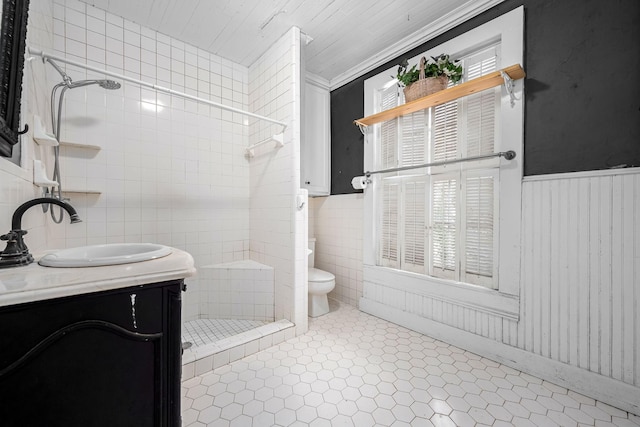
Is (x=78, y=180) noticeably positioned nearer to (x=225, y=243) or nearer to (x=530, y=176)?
(x=225, y=243)

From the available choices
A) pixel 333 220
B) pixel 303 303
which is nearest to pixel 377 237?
pixel 333 220

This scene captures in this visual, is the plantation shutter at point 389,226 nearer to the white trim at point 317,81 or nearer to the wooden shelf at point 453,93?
the wooden shelf at point 453,93

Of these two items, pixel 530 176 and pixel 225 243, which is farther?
pixel 225 243

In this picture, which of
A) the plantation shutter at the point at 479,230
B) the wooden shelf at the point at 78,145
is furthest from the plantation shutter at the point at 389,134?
the wooden shelf at the point at 78,145

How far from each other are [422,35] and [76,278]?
8.55ft

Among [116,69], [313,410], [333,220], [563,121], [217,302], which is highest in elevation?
[116,69]

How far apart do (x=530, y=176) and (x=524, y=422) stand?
52.0 inches

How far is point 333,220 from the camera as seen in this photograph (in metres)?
2.98

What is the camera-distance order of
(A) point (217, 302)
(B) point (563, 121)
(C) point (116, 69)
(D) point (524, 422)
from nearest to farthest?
1. (D) point (524, 422)
2. (B) point (563, 121)
3. (C) point (116, 69)
4. (A) point (217, 302)

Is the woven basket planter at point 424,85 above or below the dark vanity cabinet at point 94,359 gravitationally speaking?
above

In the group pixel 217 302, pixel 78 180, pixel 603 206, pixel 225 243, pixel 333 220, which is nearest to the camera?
pixel 603 206

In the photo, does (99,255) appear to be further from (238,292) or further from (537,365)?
(537,365)

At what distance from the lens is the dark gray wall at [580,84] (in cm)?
137

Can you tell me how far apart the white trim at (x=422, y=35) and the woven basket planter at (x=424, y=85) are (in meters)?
0.31
